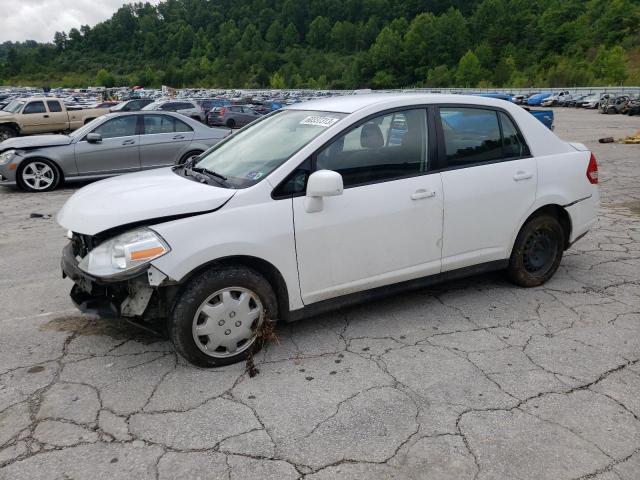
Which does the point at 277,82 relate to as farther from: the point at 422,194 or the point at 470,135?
the point at 422,194

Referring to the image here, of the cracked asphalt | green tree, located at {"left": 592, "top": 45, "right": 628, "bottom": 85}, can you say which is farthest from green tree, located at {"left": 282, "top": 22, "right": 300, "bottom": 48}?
the cracked asphalt

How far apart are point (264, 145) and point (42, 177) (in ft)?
24.8

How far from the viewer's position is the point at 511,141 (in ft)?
14.2

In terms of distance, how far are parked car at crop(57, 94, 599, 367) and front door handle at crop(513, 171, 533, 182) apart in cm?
2

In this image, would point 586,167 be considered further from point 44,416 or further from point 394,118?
point 44,416

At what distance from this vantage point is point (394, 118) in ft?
12.6

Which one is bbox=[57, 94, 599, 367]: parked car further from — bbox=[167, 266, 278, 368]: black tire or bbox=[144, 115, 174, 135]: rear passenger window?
bbox=[144, 115, 174, 135]: rear passenger window

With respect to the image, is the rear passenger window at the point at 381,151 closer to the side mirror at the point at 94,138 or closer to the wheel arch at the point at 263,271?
the wheel arch at the point at 263,271

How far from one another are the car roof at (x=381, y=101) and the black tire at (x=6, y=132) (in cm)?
1756

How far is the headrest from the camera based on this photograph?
3711mm

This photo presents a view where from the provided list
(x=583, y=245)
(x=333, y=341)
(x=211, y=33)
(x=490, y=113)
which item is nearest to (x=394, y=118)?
(x=490, y=113)

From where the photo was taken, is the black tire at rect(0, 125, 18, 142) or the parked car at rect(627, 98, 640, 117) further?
the parked car at rect(627, 98, 640, 117)

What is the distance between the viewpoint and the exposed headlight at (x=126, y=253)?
9.96ft

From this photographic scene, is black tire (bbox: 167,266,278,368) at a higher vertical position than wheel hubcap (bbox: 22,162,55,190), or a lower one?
lower
